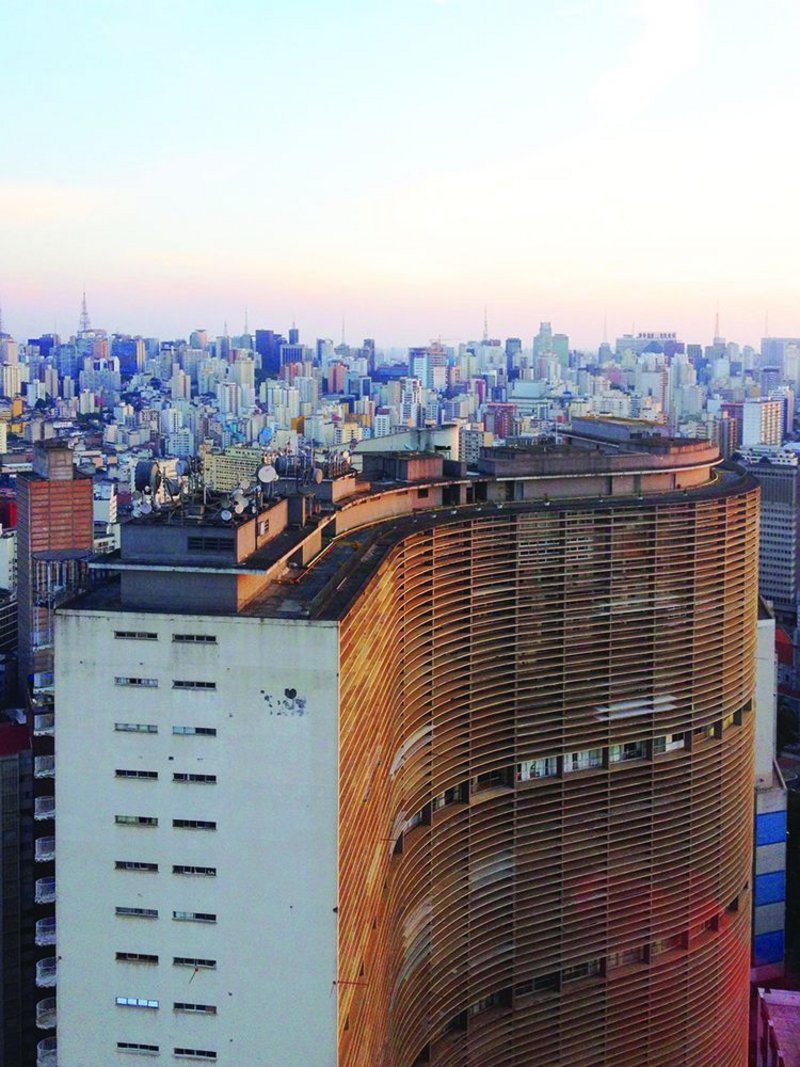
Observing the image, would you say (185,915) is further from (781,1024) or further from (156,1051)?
(781,1024)

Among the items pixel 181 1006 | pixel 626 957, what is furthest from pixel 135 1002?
pixel 626 957

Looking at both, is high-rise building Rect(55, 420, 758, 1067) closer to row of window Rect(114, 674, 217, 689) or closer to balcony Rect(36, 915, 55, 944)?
row of window Rect(114, 674, 217, 689)

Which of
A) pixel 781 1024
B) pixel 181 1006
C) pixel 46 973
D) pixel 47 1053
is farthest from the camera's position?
pixel 781 1024

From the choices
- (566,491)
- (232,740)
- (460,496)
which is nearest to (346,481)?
(460,496)

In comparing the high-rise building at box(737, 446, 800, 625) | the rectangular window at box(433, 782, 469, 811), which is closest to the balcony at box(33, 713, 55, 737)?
the rectangular window at box(433, 782, 469, 811)

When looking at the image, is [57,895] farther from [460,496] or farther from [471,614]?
[460,496]

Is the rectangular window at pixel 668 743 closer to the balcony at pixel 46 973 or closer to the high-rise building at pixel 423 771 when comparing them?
the high-rise building at pixel 423 771

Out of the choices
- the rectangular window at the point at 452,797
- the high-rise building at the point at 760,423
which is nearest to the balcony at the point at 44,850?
the rectangular window at the point at 452,797
